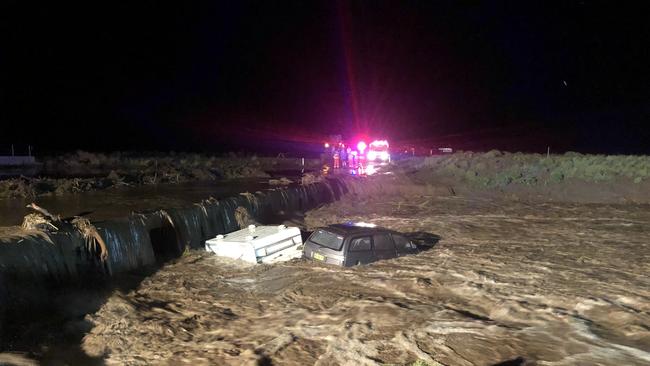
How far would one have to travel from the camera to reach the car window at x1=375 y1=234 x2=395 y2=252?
1208cm

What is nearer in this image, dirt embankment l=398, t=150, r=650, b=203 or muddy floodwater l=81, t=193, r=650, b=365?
muddy floodwater l=81, t=193, r=650, b=365

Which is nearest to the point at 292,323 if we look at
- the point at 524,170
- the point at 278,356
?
the point at 278,356

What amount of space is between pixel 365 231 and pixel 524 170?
67.7 ft

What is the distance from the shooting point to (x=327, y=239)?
39.2ft

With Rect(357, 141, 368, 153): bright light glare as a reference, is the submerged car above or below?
below

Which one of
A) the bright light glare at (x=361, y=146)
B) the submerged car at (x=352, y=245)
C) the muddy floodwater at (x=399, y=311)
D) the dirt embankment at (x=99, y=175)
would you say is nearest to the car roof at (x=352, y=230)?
the submerged car at (x=352, y=245)

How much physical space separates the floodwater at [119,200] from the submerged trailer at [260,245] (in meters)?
2.40

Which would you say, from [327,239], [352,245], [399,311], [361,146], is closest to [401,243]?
[352,245]

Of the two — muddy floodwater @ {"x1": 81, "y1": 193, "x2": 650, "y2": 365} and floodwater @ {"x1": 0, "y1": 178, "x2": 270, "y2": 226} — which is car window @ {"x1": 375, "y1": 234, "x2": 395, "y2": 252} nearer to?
muddy floodwater @ {"x1": 81, "y1": 193, "x2": 650, "y2": 365}

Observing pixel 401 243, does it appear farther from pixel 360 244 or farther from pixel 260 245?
pixel 260 245

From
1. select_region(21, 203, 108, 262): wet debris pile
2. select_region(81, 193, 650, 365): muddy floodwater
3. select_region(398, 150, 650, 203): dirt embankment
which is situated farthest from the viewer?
select_region(398, 150, 650, 203): dirt embankment

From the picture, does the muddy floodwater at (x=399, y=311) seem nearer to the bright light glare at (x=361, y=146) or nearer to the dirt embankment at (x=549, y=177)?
the dirt embankment at (x=549, y=177)

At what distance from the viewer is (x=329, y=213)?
2114cm

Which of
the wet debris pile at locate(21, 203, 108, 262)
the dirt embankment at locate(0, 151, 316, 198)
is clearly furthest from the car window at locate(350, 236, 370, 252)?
the dirt embankment at locate(0, 151, 316, 198)
